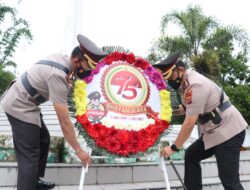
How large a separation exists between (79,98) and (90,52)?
0.44m

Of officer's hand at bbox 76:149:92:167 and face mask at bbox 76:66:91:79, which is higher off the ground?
face mask at bbox 76:66:91:79

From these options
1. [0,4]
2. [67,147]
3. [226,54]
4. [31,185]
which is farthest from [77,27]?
[0,4]

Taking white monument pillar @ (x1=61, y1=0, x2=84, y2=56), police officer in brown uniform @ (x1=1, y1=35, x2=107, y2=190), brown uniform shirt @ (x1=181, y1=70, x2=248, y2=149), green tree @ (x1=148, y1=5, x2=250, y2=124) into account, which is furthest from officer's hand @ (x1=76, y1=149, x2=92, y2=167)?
green tree @ (x1=148, y1=5, x2=250, y2=124)

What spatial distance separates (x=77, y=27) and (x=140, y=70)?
190 inches

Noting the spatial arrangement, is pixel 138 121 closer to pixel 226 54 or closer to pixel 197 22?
pixel 197 22

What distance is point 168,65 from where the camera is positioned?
3414 millimetres

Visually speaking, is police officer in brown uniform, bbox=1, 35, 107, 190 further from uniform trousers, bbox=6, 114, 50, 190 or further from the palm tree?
the palm tree

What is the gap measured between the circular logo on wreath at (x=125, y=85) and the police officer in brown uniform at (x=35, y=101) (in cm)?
32

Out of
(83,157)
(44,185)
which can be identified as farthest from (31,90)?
(44,185)

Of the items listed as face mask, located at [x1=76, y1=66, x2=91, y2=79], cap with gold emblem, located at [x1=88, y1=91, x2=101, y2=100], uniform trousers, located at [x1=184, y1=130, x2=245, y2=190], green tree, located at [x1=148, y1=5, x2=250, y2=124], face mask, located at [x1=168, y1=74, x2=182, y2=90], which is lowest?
uniform trousers, located at [x1=184, y1=130, x2=245, y2=190]

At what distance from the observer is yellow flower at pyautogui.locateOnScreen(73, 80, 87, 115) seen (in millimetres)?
3119

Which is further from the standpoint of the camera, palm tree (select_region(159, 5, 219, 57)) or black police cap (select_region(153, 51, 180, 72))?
palm tree (select_region(159, 5, 219, 57))

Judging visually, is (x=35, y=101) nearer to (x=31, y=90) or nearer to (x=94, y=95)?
(x=31, y=90)

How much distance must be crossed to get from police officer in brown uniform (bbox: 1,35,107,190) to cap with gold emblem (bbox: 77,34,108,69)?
0.05ft
